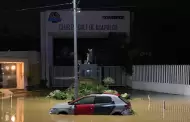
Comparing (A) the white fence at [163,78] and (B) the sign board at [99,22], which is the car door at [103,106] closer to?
(A) the white fence at [163,78]

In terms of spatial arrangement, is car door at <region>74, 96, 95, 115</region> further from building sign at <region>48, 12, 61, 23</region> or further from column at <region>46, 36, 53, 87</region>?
column at <region>46, 36, 53, 87</region>

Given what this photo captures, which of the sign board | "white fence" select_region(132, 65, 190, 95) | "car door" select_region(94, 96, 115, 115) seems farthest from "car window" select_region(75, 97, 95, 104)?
the sign board

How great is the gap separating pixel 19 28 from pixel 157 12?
17.5m

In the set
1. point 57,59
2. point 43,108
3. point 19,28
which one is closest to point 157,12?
point 57,59

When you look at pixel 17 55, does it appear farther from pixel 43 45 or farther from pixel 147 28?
pixel 147 28

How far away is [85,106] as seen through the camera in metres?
21.6

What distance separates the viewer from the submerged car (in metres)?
21.2

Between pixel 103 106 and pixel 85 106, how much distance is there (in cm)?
96

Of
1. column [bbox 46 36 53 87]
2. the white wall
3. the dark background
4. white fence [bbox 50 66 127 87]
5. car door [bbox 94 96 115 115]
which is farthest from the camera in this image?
the dark background

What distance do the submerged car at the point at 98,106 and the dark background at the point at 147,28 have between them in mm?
28472

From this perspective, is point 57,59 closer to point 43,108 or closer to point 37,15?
point 37,15

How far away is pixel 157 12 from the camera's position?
171 ft

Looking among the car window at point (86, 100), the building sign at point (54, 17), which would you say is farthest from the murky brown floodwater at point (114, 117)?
the building sign at point (54, 17)

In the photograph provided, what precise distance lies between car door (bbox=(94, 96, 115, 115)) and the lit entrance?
2441 centimetres
